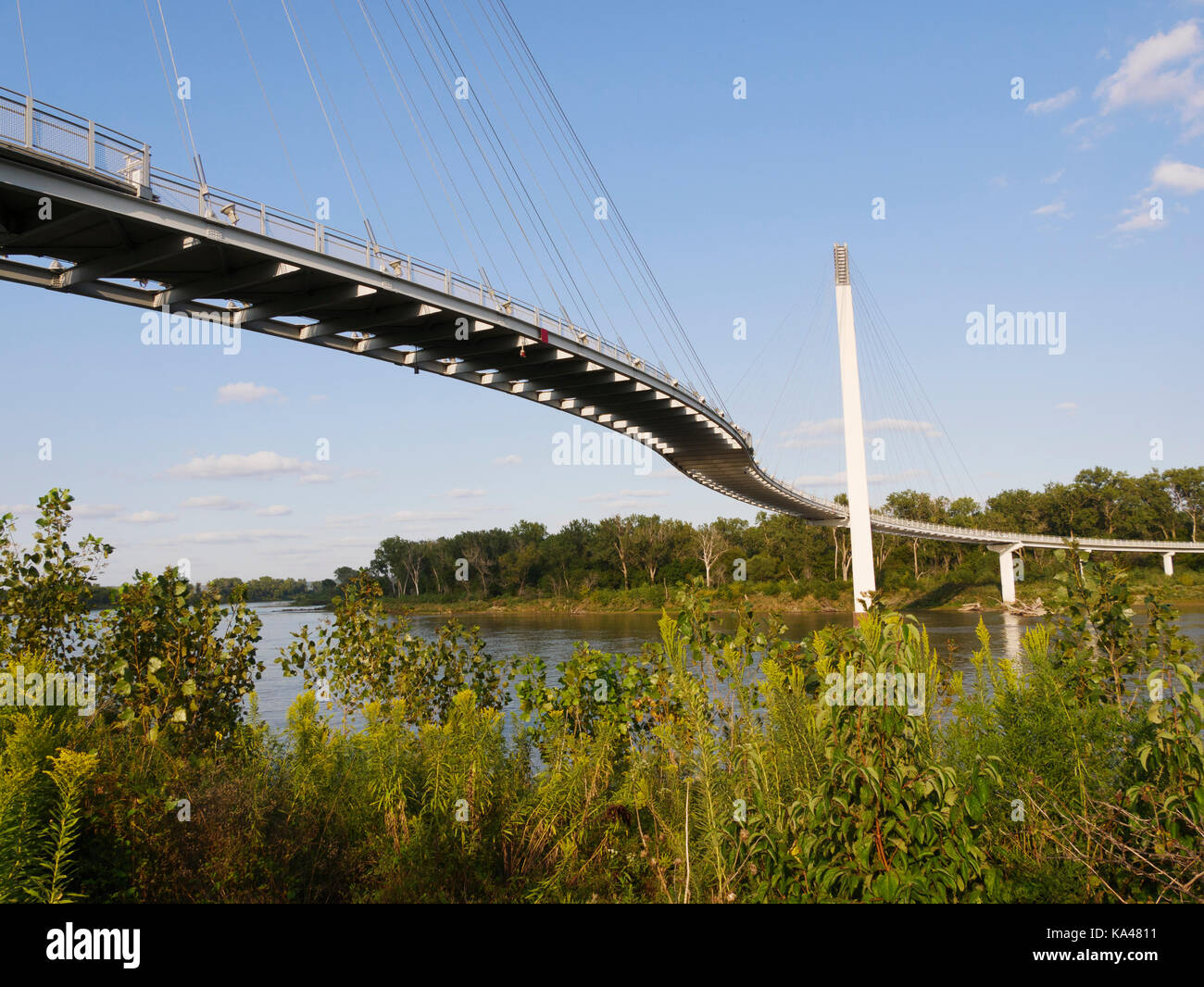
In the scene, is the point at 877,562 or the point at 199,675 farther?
the point at 877,562

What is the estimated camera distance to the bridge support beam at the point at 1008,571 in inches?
2581

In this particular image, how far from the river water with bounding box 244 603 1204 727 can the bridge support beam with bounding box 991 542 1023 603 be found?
218 inches

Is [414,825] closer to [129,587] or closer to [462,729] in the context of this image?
[462,729]

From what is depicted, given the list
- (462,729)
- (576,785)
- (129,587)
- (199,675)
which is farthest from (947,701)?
(129,587)

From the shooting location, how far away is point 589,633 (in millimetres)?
45375

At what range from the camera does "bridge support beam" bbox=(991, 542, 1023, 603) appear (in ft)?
215

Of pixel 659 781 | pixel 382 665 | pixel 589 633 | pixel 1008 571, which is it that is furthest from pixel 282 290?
pixel 1008 571

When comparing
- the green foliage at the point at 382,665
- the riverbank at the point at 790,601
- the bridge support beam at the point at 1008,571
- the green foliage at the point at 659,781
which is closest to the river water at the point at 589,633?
Result: the riverbank at the point at 790,601

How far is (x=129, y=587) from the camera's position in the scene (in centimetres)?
682

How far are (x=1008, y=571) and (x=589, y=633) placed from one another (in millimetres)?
40055

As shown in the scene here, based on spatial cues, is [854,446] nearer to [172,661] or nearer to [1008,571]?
[1008,571]

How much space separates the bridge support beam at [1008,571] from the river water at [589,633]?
5541 mm

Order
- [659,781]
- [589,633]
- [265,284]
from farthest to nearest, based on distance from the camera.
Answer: [589,633]
[265,284]
[659,781]

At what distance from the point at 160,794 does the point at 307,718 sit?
4.02 feet
